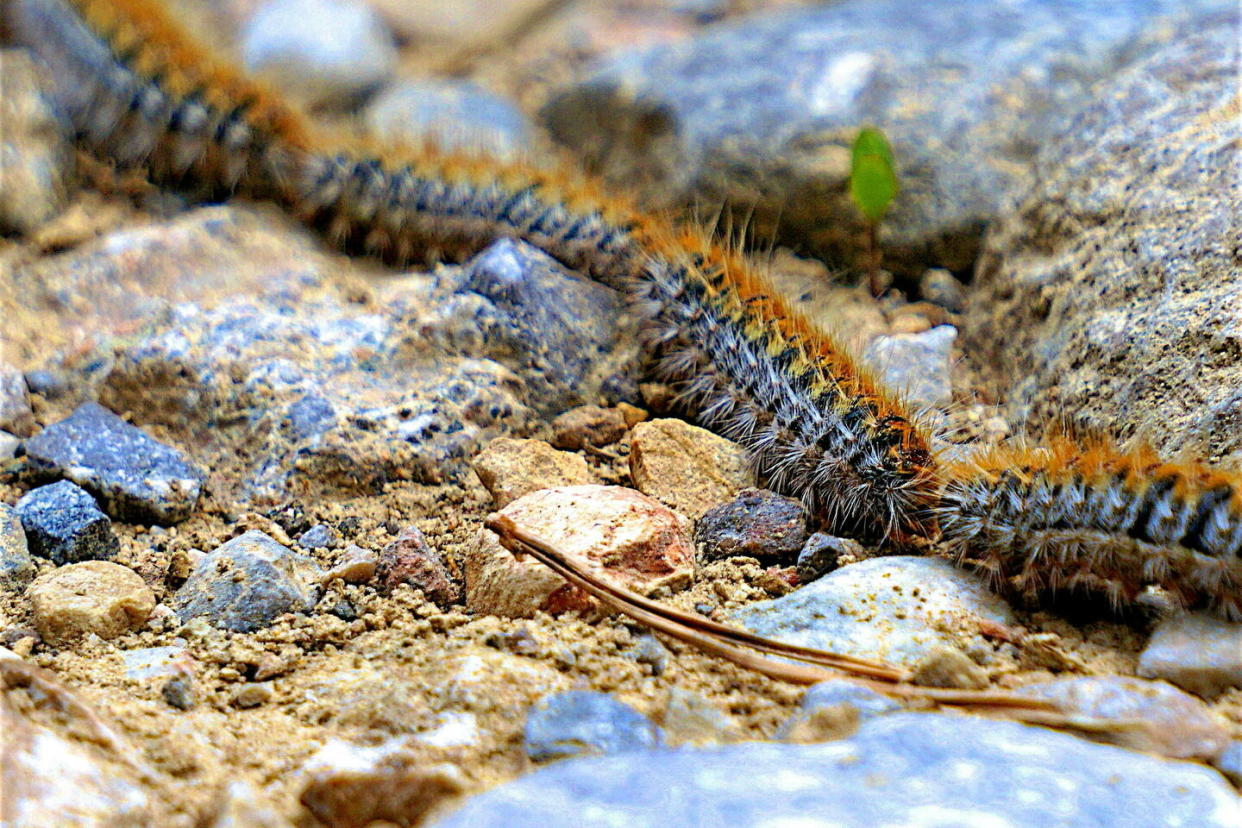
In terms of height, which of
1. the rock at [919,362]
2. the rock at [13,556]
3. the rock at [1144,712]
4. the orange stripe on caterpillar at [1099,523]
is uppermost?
the rock at [919,362]

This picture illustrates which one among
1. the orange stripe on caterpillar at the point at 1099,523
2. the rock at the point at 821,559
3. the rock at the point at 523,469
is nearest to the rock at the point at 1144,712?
the orange stripe on caterpillar at the point at 1099,523

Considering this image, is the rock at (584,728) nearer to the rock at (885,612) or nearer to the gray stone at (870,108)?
the rock at (885,612)

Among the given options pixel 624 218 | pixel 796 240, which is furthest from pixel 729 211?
pixel 624 218

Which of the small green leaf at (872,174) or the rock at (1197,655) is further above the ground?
the small green leaf at (872,174)

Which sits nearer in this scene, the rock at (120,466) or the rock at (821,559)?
the rock at (821,559)

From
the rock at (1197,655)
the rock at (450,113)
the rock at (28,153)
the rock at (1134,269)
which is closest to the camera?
the rock at (1197,655)

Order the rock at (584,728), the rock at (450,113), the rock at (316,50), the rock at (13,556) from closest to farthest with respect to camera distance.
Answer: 1. the rock at (584,728)
2. the rock at (13,556)
3. the rock at (450,113)
4. the rock at (316,50)
